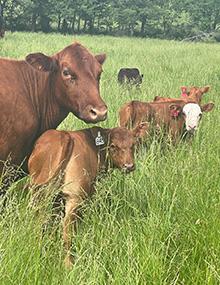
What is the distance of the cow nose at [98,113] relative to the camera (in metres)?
3.65

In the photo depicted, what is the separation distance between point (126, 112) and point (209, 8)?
59.3 meters

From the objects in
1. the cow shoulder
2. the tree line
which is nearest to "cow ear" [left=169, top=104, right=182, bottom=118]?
the cow shoulder

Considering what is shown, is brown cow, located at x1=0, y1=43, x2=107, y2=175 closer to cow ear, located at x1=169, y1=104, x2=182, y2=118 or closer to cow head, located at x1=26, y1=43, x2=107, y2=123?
cow head, located at x1=26, y1=43, x2=107, y2=123

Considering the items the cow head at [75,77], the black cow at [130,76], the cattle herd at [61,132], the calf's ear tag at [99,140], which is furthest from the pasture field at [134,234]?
the black cow at [130,76]

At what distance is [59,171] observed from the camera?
3488 mm

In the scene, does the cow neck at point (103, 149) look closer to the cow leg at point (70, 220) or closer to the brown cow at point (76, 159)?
the brown cow at point (76, 159)

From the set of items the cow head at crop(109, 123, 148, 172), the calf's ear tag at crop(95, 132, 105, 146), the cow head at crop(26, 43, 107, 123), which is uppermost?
the cow head at crop(26, 43, 107, 123)

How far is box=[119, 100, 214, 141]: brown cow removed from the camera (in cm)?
573

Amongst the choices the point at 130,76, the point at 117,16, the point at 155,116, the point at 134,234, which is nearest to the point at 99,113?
the point at 134,234

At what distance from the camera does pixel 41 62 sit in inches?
158

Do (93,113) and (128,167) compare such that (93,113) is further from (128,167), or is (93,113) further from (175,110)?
(175,110)

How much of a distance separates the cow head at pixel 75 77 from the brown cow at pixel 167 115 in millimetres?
1697

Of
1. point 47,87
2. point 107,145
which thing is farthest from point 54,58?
point 107,145

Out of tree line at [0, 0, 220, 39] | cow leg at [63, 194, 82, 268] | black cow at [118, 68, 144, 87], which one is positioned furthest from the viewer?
tree line at [0, 0, 220, 39]
